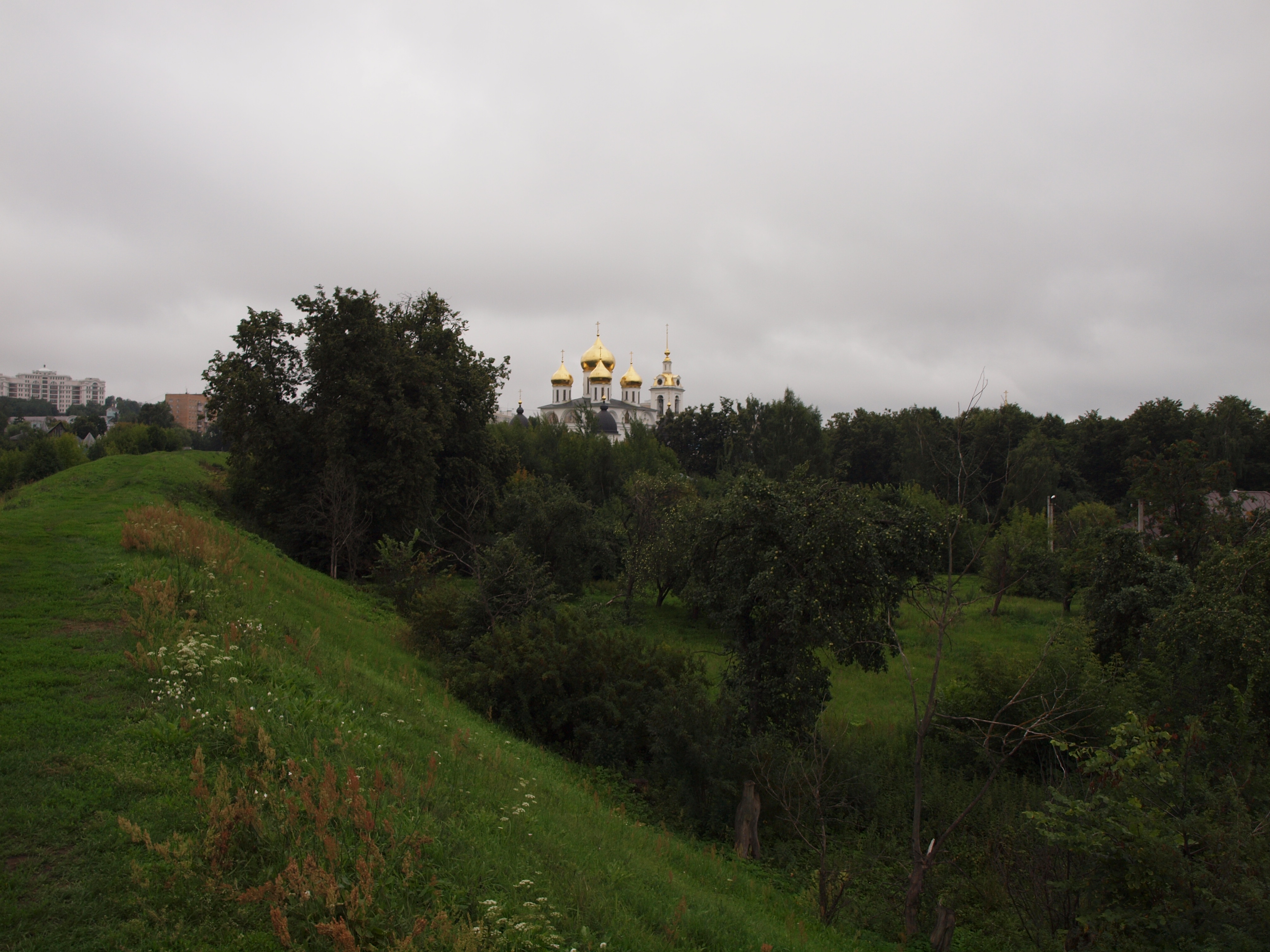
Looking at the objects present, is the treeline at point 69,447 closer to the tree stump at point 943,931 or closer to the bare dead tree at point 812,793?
the bare dead tree at point 812,793

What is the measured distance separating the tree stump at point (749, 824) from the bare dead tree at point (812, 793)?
0.27 meters

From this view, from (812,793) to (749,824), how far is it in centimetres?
183

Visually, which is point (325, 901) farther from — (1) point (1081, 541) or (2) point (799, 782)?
(1) point (1081, 541)

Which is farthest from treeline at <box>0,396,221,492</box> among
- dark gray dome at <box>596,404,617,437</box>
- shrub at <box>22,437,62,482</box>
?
dark gray dome at <box>596,404,617,437</box>

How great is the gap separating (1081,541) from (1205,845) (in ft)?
67.6

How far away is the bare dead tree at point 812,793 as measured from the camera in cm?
973

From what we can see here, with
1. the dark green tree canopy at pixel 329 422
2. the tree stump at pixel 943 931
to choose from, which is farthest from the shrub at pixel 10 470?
the tree stump at pixel 943 931

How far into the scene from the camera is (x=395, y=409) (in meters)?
25.5

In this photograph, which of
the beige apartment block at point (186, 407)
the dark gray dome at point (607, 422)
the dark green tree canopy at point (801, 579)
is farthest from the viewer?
the beige apartment block at point (186, 407)

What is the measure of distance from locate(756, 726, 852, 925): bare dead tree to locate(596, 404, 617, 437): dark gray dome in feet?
203

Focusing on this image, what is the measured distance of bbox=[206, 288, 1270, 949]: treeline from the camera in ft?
24.9

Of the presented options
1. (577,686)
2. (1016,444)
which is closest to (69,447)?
(577,686)

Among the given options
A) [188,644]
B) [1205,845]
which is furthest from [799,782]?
[188,644]

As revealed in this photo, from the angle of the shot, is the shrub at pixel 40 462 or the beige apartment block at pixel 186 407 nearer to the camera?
the shrub at pixel 40 462
